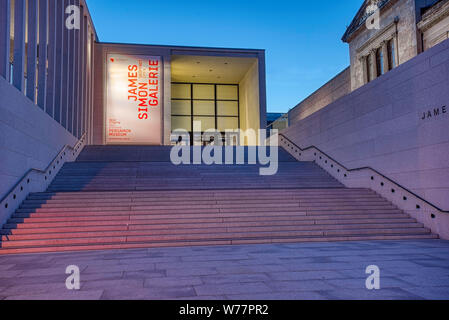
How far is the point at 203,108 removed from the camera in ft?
105

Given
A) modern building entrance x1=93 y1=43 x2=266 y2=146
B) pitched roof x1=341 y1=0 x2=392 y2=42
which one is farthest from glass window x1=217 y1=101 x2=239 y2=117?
pitched roof x1=341 y1=0 x2=392 y2=42

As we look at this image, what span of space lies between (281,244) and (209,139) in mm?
23033

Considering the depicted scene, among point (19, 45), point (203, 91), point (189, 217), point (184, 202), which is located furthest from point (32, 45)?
point (203, 91)

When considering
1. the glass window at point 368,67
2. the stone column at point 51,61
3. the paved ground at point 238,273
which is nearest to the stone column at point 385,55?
the glass window at point 368,67

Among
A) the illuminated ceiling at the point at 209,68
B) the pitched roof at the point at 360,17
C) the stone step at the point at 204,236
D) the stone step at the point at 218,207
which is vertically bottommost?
the stone step at the point at 204,236

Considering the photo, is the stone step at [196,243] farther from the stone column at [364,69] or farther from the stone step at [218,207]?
the stone column at [364,69]

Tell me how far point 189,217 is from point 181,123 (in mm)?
21459

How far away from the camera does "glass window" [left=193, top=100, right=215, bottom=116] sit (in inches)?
1261

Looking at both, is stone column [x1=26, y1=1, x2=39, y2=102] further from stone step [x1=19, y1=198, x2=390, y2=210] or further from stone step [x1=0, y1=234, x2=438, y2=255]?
stone step [x1=0, y1=234, x2=438, y2=255]

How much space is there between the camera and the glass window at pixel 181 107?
104ft

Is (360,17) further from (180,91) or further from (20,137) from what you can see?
(20,137)

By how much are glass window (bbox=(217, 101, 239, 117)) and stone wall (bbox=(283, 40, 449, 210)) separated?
16873 mm

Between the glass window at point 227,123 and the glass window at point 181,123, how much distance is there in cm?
238
